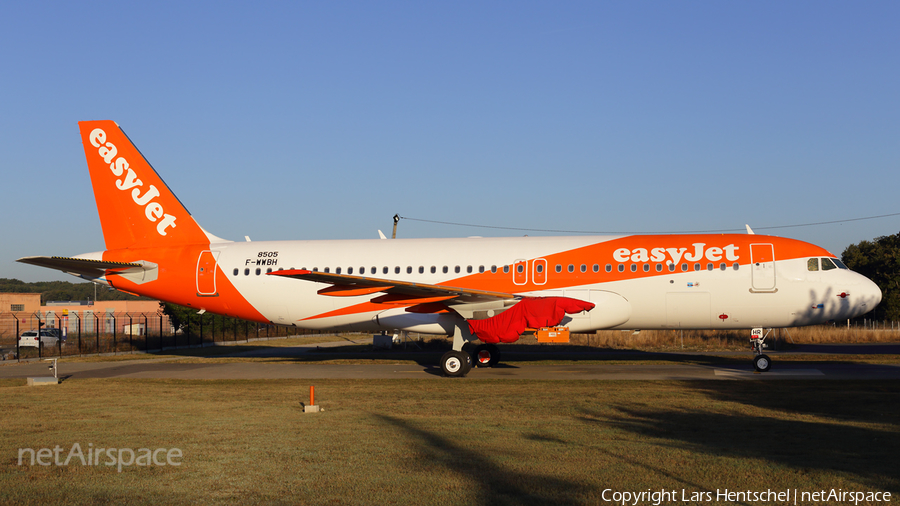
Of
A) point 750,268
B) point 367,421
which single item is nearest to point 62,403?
point 367,421

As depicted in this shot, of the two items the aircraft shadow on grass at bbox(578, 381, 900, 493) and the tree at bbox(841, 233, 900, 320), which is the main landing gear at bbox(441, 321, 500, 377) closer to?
the aircraft shadow on grass at bbox(578, 381, 900, 493)

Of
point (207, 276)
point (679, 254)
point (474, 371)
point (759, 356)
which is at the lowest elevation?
point (474, 371)

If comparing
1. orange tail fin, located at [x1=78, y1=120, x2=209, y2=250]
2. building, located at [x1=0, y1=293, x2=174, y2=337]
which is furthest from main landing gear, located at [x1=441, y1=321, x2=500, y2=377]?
building, located at [x1=0, y1=293, x2=174, y2=337]

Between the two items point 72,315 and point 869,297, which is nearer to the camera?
point 869,297

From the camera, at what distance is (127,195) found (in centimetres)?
2708

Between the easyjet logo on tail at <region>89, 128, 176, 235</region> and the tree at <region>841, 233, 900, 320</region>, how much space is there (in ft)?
164

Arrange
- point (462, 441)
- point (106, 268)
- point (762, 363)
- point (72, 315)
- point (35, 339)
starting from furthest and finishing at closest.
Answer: point (72, 315) → point (35, 339) → point (106, 268) → point (762, 363) → point (462, 441)

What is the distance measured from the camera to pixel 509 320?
22.1 m

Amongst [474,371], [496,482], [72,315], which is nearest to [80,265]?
[474,371]

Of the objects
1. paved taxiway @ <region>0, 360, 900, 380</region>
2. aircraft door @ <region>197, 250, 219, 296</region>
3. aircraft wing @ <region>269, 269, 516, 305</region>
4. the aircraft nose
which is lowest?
paved taxiway @ <region>0, 360, 900, 380</region>

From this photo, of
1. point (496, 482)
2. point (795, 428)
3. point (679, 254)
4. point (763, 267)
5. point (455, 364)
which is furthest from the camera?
point (679, 254)

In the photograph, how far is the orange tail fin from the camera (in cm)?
2695

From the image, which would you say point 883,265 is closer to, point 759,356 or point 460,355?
point 759,356

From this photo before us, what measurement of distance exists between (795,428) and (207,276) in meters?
20.9
